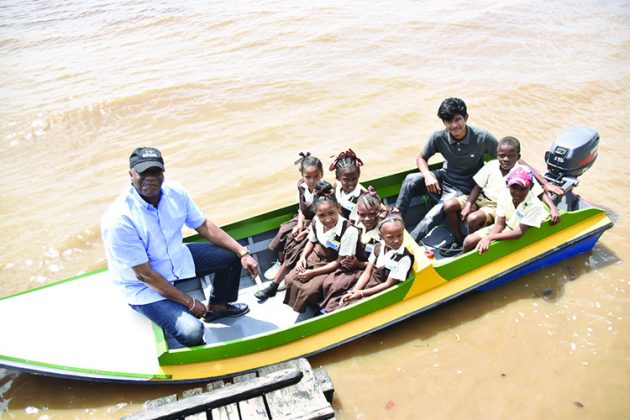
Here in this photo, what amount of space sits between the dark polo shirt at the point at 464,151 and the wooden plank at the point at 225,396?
8.54 ft

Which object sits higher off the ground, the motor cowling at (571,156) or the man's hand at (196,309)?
the motor cowling at (571,156)

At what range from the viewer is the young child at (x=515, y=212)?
166 inches

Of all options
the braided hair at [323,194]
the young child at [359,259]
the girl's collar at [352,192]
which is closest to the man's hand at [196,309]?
the young child at [359,259]

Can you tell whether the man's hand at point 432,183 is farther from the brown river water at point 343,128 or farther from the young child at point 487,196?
the brown river water at point 343,128

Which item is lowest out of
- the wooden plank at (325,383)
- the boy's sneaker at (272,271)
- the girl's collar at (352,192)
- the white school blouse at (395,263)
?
the wooden plank at (325,383)

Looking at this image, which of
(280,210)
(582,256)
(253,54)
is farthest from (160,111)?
(582,256)

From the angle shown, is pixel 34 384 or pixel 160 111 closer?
pixel 34 384

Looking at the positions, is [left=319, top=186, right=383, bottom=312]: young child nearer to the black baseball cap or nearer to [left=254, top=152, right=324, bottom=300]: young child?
[left=254, top=152, right=324, bottom=300]: young child

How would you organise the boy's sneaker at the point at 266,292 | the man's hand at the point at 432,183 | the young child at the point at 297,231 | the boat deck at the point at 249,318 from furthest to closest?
the man's hand at the point at 432,183 < the boy's sneaker at the point at 266,292 < the young child at the point at 297,231 < the boat deck at the point at 249,318

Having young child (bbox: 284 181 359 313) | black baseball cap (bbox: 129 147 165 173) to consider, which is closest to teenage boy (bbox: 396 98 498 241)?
young child (bbox: 284 181 359 313)

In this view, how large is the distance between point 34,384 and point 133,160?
223 cm

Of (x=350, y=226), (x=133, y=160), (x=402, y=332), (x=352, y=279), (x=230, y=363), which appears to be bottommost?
(x=402, y=332)

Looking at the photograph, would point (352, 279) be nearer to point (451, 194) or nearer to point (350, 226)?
point (350, 226)

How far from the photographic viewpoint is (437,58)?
425 inches
